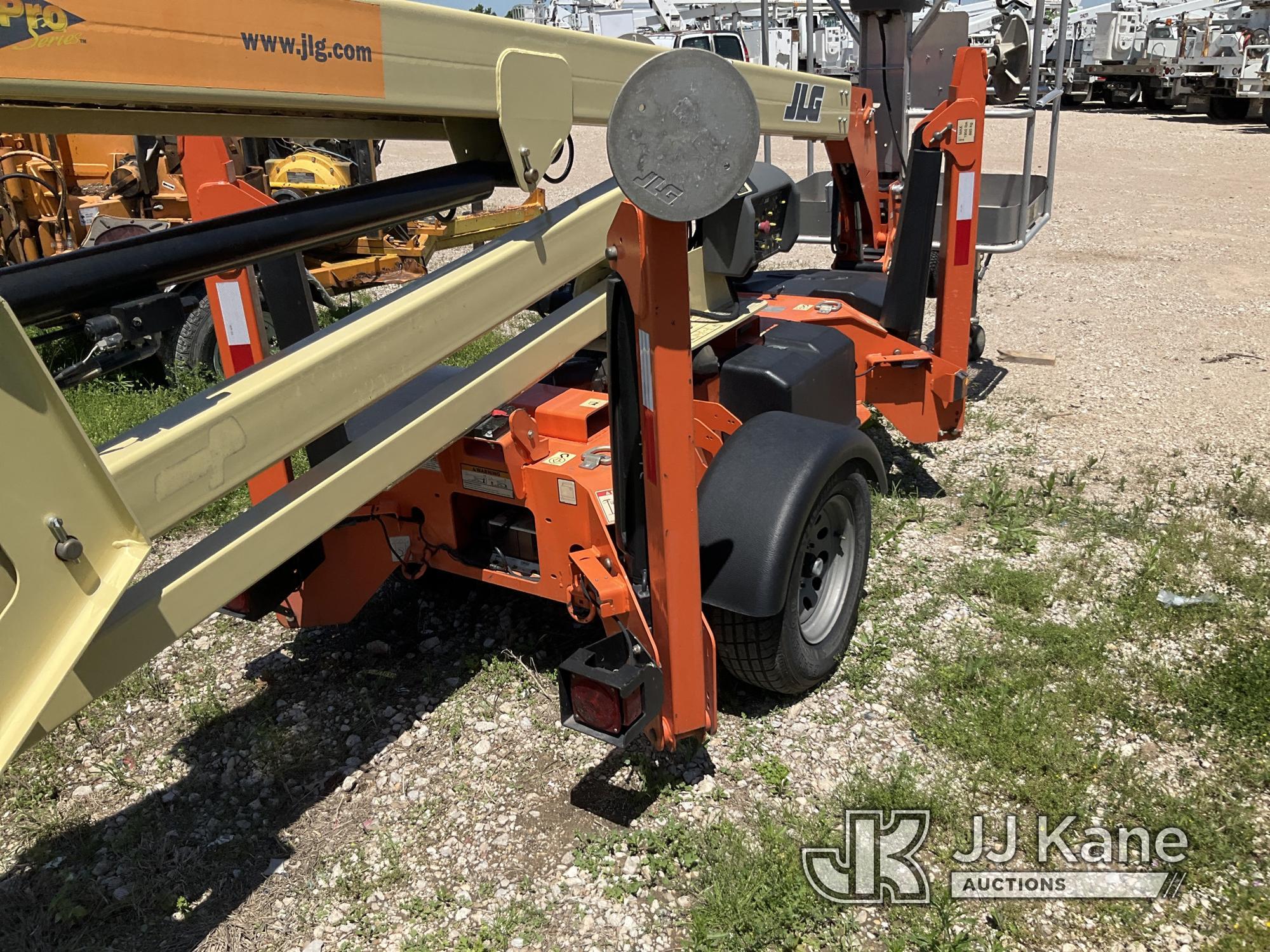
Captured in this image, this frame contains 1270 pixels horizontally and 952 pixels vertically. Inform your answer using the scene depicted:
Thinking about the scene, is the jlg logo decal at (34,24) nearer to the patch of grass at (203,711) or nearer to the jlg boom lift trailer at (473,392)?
the jlg boom lift trailer at (473,392)

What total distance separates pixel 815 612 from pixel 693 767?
0.78 m

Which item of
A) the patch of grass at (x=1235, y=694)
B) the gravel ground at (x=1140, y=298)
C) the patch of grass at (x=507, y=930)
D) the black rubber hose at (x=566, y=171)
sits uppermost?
the black rubber hose at (x=566, y=171)

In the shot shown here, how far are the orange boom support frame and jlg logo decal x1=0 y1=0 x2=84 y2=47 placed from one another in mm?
1275

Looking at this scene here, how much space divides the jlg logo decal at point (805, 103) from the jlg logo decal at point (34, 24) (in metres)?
3.20

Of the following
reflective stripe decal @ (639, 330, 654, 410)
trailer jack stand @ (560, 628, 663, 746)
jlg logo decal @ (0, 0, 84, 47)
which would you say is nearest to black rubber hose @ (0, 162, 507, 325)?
jlg logo decal @ (0, 0, 84, 47)

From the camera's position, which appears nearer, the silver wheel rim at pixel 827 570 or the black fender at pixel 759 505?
the black fender at pixel 759 505

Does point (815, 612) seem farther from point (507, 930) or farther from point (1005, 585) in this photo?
point (507, 930)

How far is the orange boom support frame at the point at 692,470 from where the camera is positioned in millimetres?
2867

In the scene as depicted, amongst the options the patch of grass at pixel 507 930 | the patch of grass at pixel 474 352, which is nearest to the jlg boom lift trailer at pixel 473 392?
→ the patch of grass at pixel 507 930

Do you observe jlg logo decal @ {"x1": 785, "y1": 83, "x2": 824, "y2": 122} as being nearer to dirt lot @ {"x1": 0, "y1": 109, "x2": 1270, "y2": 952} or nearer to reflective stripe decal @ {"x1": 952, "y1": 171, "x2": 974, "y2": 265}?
reflective stripe decal @ {"x1": 952, "y1": 171, "x2": 974, "y2": 265}

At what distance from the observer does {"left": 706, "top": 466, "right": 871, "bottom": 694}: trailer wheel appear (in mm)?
3383

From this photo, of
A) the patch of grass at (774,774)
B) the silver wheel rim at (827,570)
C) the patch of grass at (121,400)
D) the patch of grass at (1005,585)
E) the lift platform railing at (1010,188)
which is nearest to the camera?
the patch of grass at (774,774)

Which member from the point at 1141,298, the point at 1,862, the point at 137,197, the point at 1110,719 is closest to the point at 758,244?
the point at 1110,719

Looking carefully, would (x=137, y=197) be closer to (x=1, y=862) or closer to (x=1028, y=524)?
(x=1, y=862)
